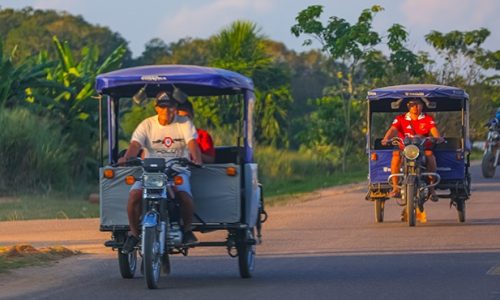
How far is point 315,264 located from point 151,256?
314 cm

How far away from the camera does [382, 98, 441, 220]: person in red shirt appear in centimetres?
1908

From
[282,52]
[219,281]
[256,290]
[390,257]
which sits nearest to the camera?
[256,290]

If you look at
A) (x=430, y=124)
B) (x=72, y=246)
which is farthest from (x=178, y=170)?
(x=430, y=124)

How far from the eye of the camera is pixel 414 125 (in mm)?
19312

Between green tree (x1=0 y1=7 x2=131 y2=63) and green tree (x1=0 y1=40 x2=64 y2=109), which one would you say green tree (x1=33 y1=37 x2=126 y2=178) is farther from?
green tree (x1=0 y1=7 x2=131 y2=63)

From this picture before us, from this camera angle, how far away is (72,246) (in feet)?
53.7

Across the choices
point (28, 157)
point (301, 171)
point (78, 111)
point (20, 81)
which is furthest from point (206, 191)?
point (301, 171)

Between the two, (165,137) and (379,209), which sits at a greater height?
(165,137)

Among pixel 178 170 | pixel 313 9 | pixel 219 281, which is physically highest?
pixel 313 9

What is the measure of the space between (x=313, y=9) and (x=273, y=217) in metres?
18.6

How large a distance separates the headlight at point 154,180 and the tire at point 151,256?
17.4 inches

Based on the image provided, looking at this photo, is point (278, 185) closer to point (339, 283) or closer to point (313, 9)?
point (313, 9)

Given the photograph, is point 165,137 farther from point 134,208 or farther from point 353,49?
point 353,49

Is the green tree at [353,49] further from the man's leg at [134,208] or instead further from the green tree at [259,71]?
the man's leg at [134,208]
